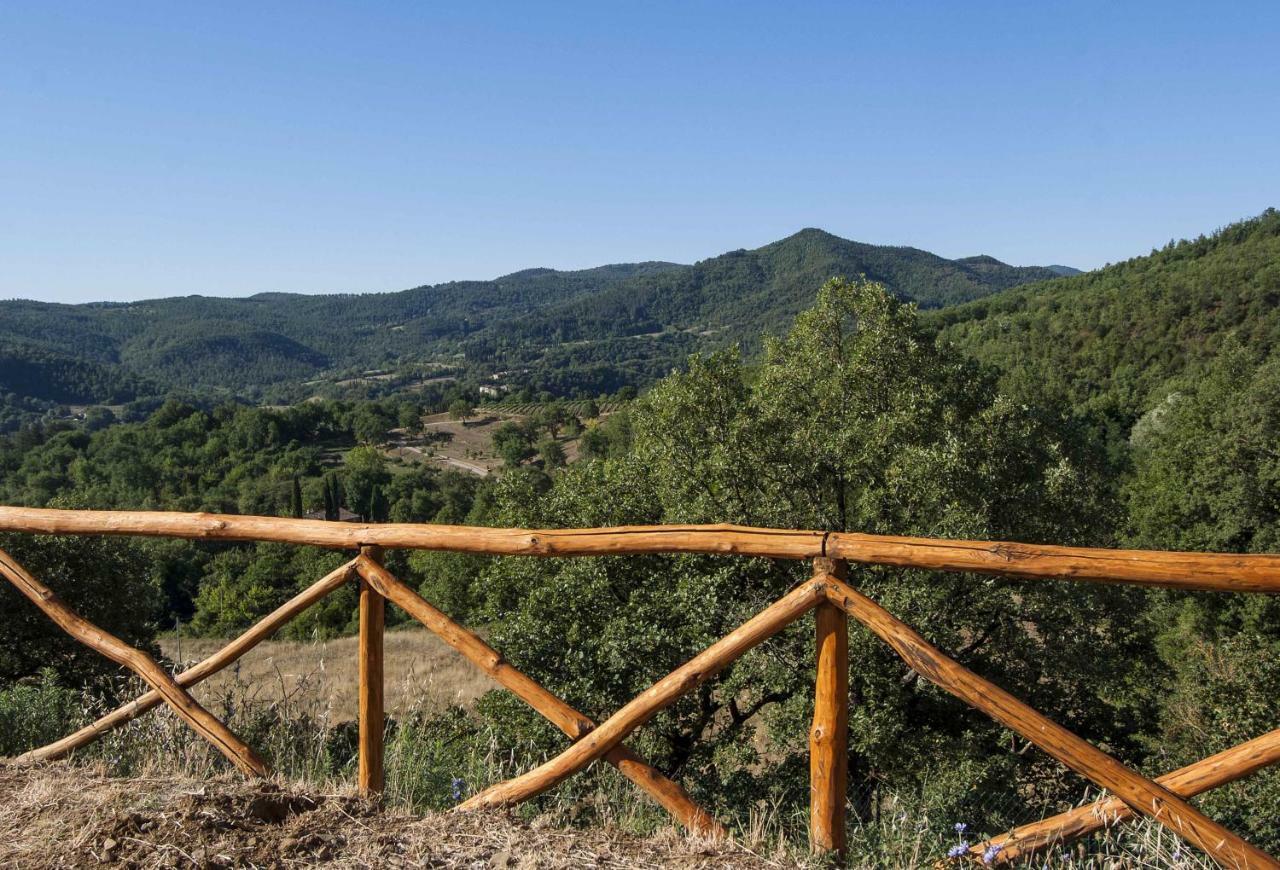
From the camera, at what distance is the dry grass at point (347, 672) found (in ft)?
13.6

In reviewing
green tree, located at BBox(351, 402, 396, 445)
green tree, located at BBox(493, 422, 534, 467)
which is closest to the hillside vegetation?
green tree, located at BBox(493, 422, 534, 467)

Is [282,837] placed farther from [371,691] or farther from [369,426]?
[369,426]

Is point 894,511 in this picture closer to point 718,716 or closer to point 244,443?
point 718,716

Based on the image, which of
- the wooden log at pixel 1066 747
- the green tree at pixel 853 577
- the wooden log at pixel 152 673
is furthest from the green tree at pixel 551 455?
the wooden log at pixel 1066 747

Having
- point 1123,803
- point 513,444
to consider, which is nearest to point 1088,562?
point 1123,803

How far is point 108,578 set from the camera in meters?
15.0

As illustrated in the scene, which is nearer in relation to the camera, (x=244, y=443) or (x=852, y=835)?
(x=852, y=835)

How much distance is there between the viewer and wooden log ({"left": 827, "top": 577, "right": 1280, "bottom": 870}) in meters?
2.13

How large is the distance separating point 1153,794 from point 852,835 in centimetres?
94

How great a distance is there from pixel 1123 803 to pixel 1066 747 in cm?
25

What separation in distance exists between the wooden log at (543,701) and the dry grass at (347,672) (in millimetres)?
845

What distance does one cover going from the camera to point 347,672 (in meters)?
16.7

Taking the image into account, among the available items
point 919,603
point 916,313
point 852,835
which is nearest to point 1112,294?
point 916,313

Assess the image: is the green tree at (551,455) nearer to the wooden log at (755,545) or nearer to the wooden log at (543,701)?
the wooden log at (755,545)
